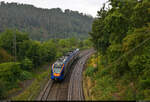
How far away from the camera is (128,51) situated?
12.1m

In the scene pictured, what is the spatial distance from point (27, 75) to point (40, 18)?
125 meters

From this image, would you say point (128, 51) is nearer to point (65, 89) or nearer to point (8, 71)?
point (65, 89)

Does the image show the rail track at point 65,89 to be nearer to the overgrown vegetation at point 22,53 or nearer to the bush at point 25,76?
the bush at point 25,76

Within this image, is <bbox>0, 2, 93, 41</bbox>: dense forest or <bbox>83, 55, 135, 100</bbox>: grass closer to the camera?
<bbox>83, 55, 135, 100</bbox>: grass

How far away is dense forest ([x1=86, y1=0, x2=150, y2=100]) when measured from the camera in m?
11.9

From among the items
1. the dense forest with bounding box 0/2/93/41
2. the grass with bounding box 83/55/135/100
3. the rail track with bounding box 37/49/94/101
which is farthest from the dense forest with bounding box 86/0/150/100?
the dense forest with bounding box 0/2/93/41

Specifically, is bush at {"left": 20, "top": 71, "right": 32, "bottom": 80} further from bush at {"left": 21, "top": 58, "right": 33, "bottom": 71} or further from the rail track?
the rail track

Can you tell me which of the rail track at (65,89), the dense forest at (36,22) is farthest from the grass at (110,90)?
the dense forest at (36,22)

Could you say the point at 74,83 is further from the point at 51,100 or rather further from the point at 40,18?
the point at 40,18

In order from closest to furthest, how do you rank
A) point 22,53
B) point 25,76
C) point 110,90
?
1. point 110,90
2. point 25,76
3. point 22,53

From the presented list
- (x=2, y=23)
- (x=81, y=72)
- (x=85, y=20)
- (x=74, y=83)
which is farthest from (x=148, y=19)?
(x=85, y=20)

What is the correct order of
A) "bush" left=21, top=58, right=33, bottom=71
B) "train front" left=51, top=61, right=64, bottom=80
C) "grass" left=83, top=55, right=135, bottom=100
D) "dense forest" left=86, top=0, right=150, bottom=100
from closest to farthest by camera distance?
"dense forest" left=86, top=0, right=150, bottom=100 < "grass" left=83, top=55, right=135, bottom=100 < "train front" left=51, top=61, right=64, bottom=80 < "bush" left=21, top=58, right=33, bottom=71

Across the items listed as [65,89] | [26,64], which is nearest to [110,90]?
[65,89]

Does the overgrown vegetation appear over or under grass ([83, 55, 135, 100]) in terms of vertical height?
over
